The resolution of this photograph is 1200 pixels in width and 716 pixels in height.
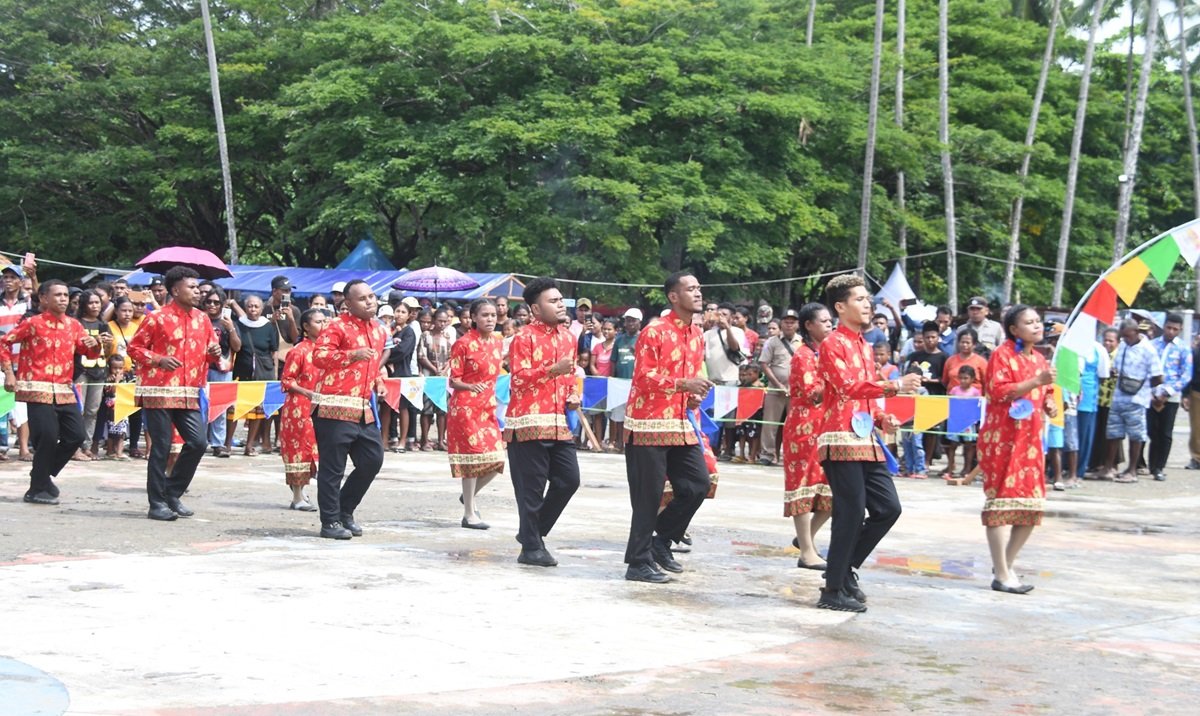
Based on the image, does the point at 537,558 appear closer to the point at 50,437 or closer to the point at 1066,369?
the point at 1066,369

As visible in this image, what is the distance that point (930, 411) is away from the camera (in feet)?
57.0

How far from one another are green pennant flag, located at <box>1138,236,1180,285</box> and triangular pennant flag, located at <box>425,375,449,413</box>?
9.55m

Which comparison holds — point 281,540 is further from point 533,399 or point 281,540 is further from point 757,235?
point 757,235

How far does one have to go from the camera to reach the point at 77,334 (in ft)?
41.1

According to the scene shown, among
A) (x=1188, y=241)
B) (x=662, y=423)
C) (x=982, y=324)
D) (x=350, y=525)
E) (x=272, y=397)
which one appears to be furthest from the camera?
(x=982, y=324)

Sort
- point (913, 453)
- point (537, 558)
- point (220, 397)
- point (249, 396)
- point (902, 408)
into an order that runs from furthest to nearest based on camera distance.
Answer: point (913, 453) → point (902, 408) → point (249, 396) → point (220, 397) → point (537, 558)

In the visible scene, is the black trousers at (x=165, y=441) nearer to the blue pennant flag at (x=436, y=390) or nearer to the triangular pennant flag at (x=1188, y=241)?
the blue pennant flag at (x=436, y=390)

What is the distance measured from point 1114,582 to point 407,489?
23.0 feet

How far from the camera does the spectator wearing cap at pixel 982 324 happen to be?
58.7 feet

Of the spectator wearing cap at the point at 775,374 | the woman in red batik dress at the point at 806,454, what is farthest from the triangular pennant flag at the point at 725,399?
A: the woman in red batik dress at the point at 806,454

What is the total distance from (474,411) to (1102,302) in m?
4.80

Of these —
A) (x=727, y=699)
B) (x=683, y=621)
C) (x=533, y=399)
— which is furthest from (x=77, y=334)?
(x=727, y=699)

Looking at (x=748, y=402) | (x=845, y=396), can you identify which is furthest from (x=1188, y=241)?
(x=748, y=402)

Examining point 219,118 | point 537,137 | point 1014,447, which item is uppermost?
point 219,118
